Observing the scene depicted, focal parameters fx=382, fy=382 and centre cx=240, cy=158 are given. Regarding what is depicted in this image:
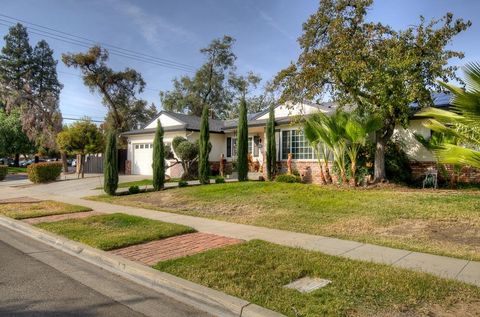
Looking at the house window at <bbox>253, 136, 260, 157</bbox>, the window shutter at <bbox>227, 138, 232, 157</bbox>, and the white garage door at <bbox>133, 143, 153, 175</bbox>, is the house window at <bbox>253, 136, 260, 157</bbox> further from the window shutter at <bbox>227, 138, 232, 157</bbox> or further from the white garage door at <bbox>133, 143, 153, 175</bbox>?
the white garage door at <bbox>133, 143, 153, 175</bbox>

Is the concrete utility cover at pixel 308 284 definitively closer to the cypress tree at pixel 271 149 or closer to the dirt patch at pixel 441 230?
the dirt patch at pixel 441 230

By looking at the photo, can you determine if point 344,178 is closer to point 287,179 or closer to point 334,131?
point 334,131

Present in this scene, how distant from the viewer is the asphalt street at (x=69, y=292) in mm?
4438

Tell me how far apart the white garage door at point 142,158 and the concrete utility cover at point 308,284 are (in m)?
22.0

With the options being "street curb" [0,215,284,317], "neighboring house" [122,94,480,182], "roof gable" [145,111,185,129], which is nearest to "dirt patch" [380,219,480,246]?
"street curb" [0,215,284,317]

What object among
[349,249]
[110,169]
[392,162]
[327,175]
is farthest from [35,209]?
[392,162]

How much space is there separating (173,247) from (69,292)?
91.5 inches

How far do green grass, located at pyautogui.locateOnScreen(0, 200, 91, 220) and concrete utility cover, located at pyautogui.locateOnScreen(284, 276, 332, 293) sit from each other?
28.7 ft

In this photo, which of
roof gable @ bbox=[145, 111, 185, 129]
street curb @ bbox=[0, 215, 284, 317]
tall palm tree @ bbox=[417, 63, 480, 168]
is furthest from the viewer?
roof gable @ bbox=[145, 111, 185, 129]

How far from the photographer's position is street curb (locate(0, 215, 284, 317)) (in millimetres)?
4320

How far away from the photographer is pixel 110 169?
624 inches

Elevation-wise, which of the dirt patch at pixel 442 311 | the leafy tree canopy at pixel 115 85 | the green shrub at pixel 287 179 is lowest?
the dirt patch at pixel 442 311

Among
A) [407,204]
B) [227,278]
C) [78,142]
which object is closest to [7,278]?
[227,278]

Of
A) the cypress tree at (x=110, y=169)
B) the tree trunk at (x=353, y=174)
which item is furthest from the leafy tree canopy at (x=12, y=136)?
the tree trunk at (x=353, y=174)
